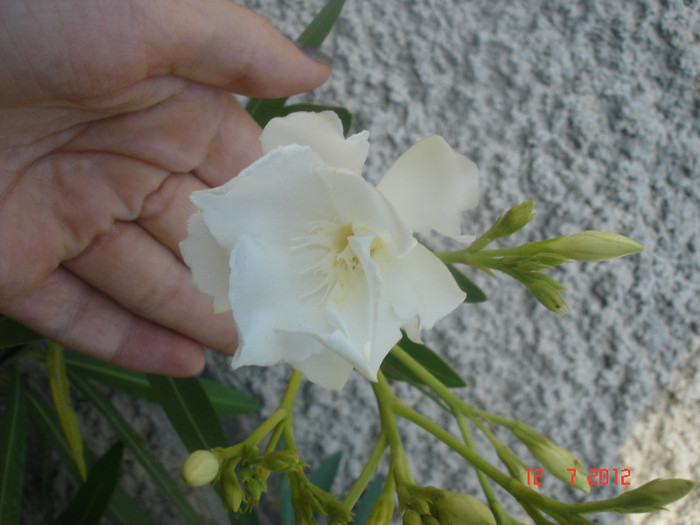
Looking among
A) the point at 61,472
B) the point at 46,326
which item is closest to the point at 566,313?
the point at 46,326

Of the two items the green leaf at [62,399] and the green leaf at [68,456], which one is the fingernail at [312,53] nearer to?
the green leaf at [62,399]

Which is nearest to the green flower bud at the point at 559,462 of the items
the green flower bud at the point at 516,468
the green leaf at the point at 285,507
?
the green flower bud at the point at 516,468

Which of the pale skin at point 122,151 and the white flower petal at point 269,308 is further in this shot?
the pale skin at point 122,151

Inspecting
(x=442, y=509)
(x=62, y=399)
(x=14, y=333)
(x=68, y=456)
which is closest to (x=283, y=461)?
(x=442, y=509)

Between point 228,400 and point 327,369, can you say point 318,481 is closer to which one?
point 228,400

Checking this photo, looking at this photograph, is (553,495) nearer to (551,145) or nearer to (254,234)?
(551,145)

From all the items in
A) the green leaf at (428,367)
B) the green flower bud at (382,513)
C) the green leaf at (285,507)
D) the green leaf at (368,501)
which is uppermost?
the green flower bud at (382,513)
